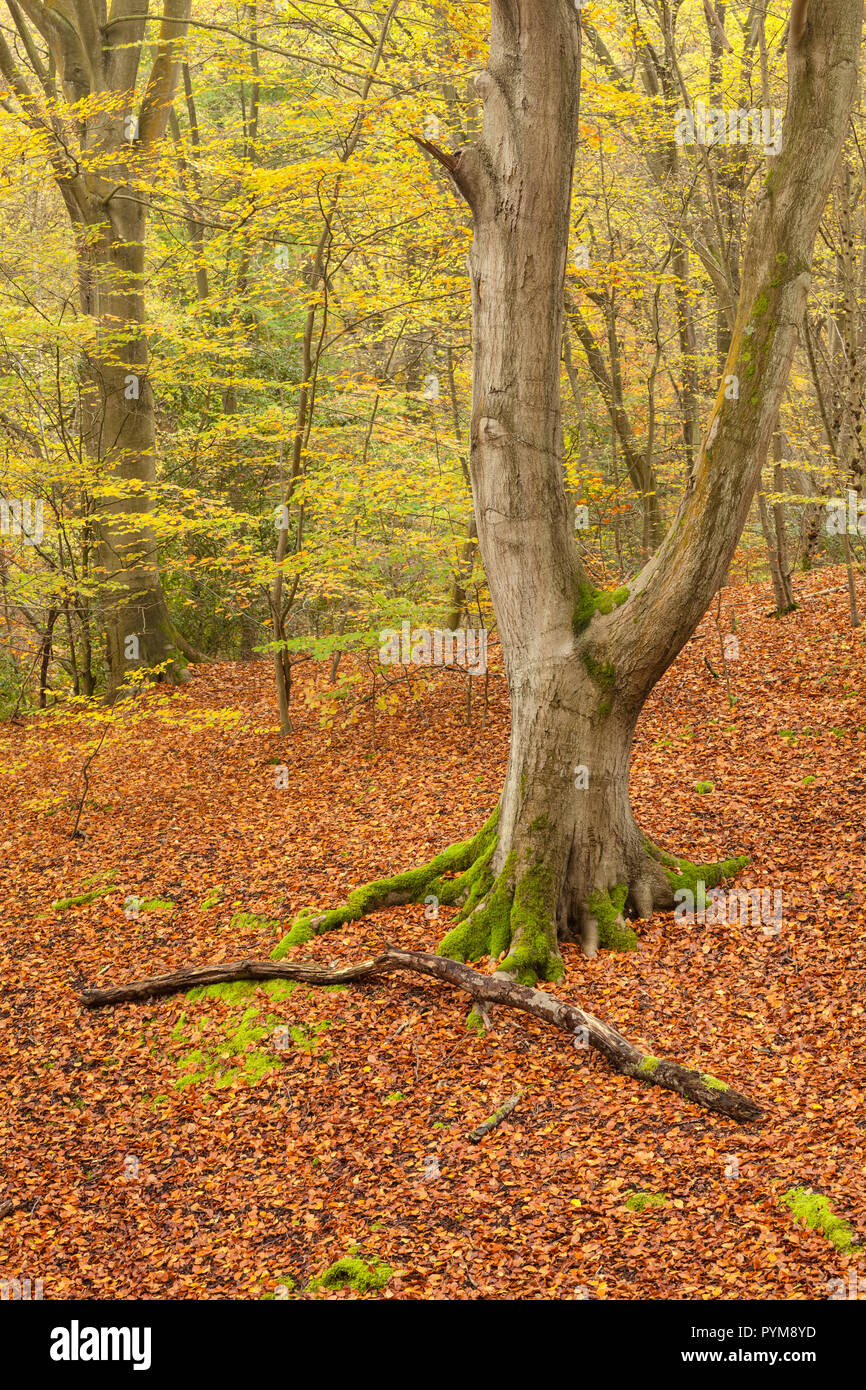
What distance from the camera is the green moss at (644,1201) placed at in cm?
380

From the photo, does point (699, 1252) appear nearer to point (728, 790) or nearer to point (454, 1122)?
point (454, 1122)

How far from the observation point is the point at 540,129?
5184mm

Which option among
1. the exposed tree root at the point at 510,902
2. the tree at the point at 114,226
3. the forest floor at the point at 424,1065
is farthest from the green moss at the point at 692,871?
the tree at the point at 114,226

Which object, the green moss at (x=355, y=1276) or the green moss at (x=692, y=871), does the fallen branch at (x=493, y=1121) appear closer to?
the green moss at (x=355, y=1276)

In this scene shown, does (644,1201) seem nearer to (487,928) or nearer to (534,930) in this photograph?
(534,930)

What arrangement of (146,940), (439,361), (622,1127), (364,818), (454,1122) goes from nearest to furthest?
1. (622,1127)
2. (454,1122)
3. (146,940)
4. (364,818)
5. (439,361)

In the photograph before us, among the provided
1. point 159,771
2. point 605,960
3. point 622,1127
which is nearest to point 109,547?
point 159,771

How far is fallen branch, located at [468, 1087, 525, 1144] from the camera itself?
Answer: 14.5 feet

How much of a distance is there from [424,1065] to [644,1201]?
154 centimetres

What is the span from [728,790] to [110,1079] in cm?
490

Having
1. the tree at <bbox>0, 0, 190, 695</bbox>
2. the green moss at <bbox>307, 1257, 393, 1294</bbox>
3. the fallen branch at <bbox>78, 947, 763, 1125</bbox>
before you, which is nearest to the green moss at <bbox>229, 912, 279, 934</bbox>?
the fallen branch at <bbox>78, 947, 763, 1125</bbox>

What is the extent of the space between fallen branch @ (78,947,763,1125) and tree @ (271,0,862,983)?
0.28 meters

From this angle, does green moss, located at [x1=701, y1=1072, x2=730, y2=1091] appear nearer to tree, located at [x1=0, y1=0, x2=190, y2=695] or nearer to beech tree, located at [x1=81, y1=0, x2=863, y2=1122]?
beech tree, located at [x1=81, y1=0, x2=863, y2=1122]

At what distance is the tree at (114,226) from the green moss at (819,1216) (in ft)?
31.9
